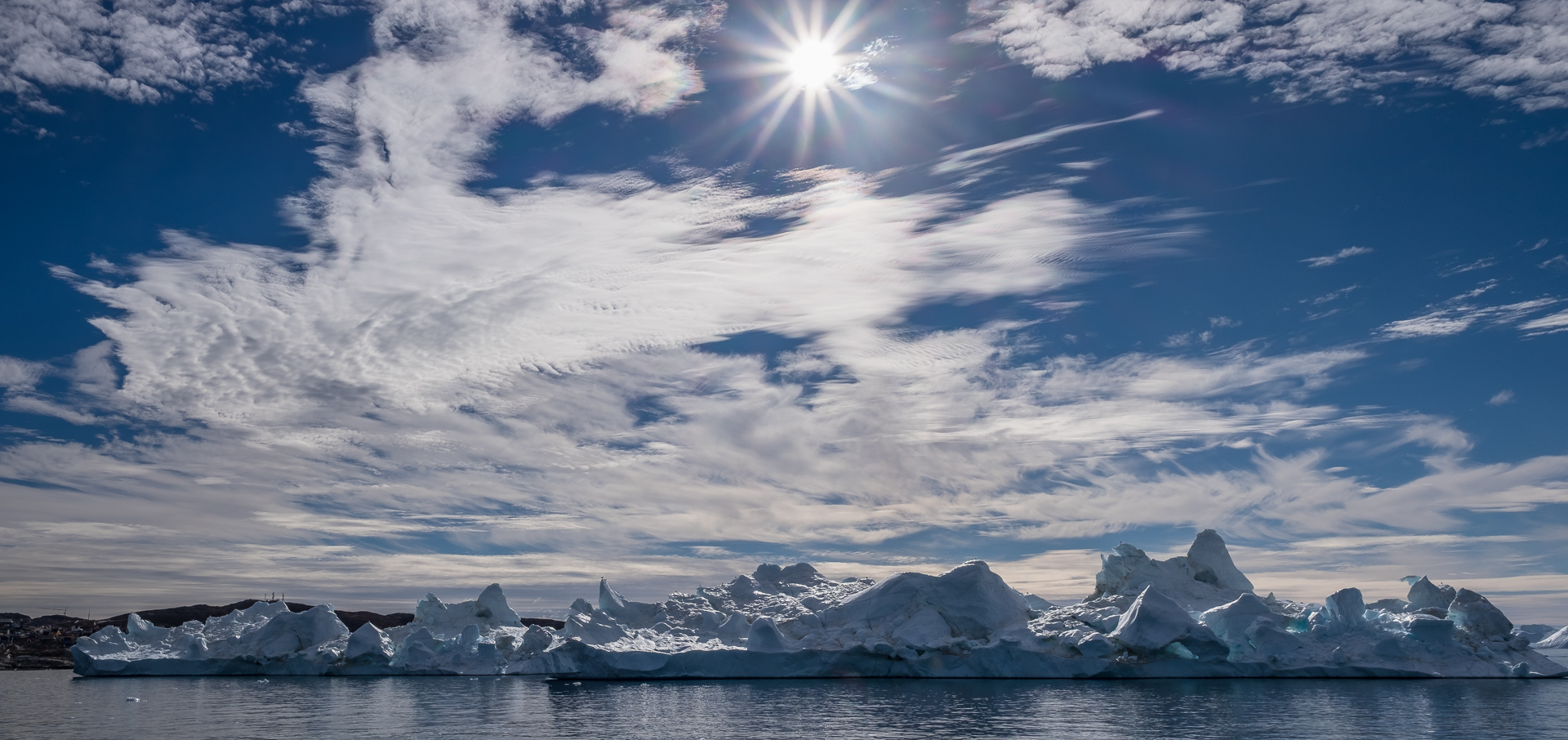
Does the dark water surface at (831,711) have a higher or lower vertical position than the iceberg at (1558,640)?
higher

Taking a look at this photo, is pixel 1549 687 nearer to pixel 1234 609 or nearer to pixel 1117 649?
pixel 1234 609

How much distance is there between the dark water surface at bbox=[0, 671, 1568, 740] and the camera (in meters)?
32.1

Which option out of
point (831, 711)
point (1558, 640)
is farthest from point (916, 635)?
point (1558, 640)

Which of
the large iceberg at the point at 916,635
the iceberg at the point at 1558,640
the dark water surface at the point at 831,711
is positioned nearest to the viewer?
the dark water surface at the point at 831,711

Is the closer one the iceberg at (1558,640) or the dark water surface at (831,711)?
the dark water surface at (831,711)

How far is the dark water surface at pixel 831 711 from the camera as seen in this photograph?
32094 mm

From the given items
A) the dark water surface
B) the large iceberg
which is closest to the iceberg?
the large iceberg

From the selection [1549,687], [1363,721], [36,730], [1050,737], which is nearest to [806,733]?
[1050,737]

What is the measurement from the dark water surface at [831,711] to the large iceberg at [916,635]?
131 centimetres

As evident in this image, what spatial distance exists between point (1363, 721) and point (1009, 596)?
81.7 ft

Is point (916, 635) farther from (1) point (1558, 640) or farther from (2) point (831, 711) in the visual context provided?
(1) point (1558, 640)

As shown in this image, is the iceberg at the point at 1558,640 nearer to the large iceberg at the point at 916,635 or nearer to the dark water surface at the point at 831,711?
the large iceberg at the point at 916,635

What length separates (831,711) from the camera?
1533 inches

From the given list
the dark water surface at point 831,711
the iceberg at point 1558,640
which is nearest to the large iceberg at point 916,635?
the dark water surface at point 831,711
